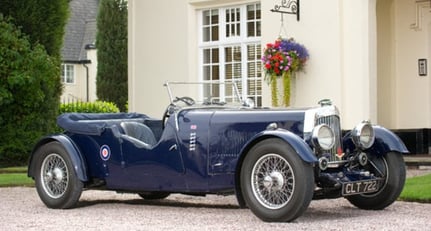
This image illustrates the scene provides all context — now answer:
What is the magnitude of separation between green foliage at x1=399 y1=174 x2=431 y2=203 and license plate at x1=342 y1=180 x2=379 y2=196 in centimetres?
111

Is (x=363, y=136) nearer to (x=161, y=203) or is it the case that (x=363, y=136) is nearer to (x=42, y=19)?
(x=161, y=203)

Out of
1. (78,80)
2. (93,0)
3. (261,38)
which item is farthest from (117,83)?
(261,38)

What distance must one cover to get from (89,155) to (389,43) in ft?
24.1

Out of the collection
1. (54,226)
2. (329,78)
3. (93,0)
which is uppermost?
(93,0)

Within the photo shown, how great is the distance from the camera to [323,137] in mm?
7906

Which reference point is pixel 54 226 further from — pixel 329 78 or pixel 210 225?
pixel 329 78

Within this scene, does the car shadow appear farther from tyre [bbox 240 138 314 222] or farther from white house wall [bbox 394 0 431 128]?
white house wall [bbox 394 0 431 128]

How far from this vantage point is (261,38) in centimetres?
1537

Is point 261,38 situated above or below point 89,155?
above

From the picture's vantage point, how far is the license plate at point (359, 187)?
782cm

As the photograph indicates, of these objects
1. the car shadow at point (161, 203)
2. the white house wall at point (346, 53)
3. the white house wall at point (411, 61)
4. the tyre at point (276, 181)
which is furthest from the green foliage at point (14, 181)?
the white house wall at point (411, 61)

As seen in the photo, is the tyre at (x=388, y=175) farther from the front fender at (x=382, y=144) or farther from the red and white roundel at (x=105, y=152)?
the red and white roundel at (x=105, y=152)

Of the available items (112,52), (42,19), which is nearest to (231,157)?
(42,19)

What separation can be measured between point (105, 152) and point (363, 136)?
2.61m
